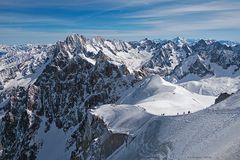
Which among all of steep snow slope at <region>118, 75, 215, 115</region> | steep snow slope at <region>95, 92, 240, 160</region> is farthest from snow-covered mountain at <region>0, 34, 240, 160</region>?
steep snow slope at <region>95, 92, 240, 160</region>

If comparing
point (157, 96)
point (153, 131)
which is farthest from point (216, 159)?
point (157, 96)

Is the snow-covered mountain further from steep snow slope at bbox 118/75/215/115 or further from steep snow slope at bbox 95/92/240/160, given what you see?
steep snow slope at bbox 95/92/240/160

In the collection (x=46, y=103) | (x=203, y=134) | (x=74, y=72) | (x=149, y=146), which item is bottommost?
(x=46, y=103)

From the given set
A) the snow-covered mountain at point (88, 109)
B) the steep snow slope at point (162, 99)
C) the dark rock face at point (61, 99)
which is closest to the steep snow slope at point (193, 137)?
the snow-covered mountain at point (88, 109)

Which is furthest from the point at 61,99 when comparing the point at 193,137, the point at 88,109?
the point at 193,137

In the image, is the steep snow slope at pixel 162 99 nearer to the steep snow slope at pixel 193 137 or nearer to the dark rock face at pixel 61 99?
the dark rock face at pixel 61 99

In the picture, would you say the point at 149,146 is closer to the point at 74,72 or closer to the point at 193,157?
the point at 193,157
